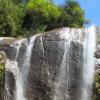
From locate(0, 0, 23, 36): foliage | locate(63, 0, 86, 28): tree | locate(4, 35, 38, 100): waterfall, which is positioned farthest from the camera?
locate(63, 0, 86, 28): tree

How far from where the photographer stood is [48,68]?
61.9ft

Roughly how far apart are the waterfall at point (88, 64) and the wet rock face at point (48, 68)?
7.7 inches

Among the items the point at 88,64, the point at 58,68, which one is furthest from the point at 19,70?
the point at 88,64

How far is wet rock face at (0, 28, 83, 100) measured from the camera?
60.7ft

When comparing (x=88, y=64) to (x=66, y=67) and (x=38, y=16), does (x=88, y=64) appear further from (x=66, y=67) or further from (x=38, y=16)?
(x=38, y=16)

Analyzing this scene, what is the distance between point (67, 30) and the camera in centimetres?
1955

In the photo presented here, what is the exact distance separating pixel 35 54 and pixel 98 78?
113 inches

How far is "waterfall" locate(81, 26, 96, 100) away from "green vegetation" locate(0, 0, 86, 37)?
592 centimetres

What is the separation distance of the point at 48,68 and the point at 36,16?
26.5 ft

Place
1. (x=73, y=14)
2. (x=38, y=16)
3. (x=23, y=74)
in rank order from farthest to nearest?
(x=73, y=14) < (x=38, y=16) < (x=23, y=74)

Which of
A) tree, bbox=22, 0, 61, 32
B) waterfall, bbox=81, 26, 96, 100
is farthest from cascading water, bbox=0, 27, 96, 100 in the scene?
tree, bbox=22, 0, 61, 32

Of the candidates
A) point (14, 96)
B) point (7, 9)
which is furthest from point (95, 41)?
point (7, 9)

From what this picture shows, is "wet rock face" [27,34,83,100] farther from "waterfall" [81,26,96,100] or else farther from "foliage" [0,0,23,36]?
"foliage" [0,0,23,36]

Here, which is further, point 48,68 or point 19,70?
point 19,70
